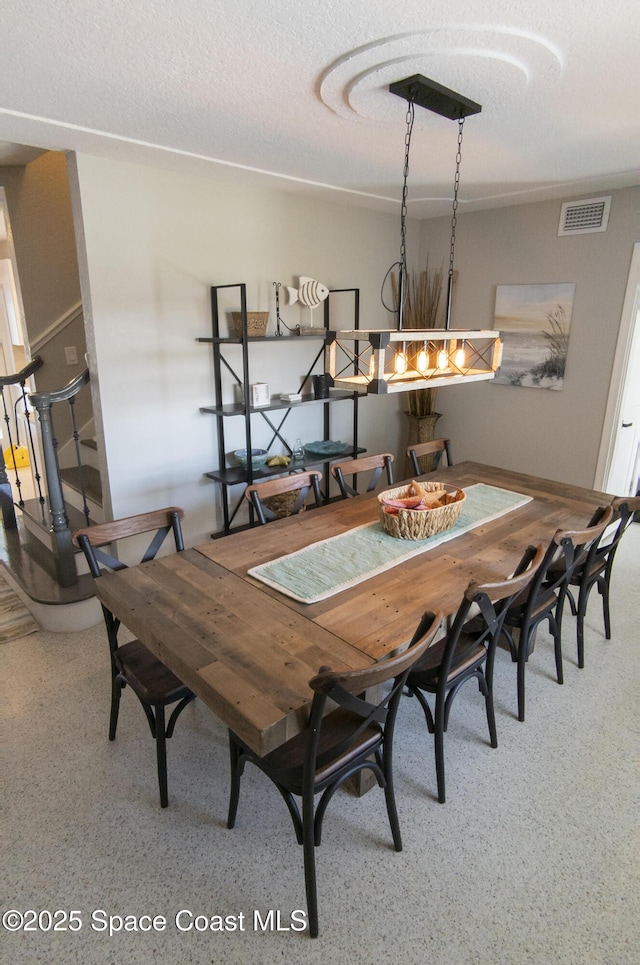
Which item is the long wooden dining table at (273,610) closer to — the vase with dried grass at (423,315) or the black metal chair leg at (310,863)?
the black metal chair leg at (310,863)

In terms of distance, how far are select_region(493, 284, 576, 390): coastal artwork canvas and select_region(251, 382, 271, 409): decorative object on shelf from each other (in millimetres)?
2010

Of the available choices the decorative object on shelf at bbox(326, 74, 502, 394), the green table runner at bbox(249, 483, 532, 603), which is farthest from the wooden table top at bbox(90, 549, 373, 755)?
the decorative object on shelf at bbox(326, 74, 502, 394)

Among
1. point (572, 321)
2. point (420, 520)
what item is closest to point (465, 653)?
point (420, 520)

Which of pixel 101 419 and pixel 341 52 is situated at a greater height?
pixel 341 52

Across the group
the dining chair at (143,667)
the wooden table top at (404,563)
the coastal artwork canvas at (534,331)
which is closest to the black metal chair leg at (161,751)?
the dining chair at (143,667)

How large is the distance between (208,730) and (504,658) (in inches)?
60.6

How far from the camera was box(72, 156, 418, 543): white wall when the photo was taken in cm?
301

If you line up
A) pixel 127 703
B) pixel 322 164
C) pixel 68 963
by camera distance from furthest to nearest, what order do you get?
pixel 322 164 < pixel 127 703 < pixel 68 963

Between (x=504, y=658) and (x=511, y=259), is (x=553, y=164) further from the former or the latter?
(x=504, y=658)

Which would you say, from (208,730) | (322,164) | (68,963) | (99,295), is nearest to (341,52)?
(322,164)

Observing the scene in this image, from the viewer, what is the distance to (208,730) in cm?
234

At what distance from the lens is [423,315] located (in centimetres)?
473

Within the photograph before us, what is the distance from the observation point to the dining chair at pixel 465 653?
1.76m

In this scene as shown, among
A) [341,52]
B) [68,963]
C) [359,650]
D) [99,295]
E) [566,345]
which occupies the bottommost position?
[68,963]
